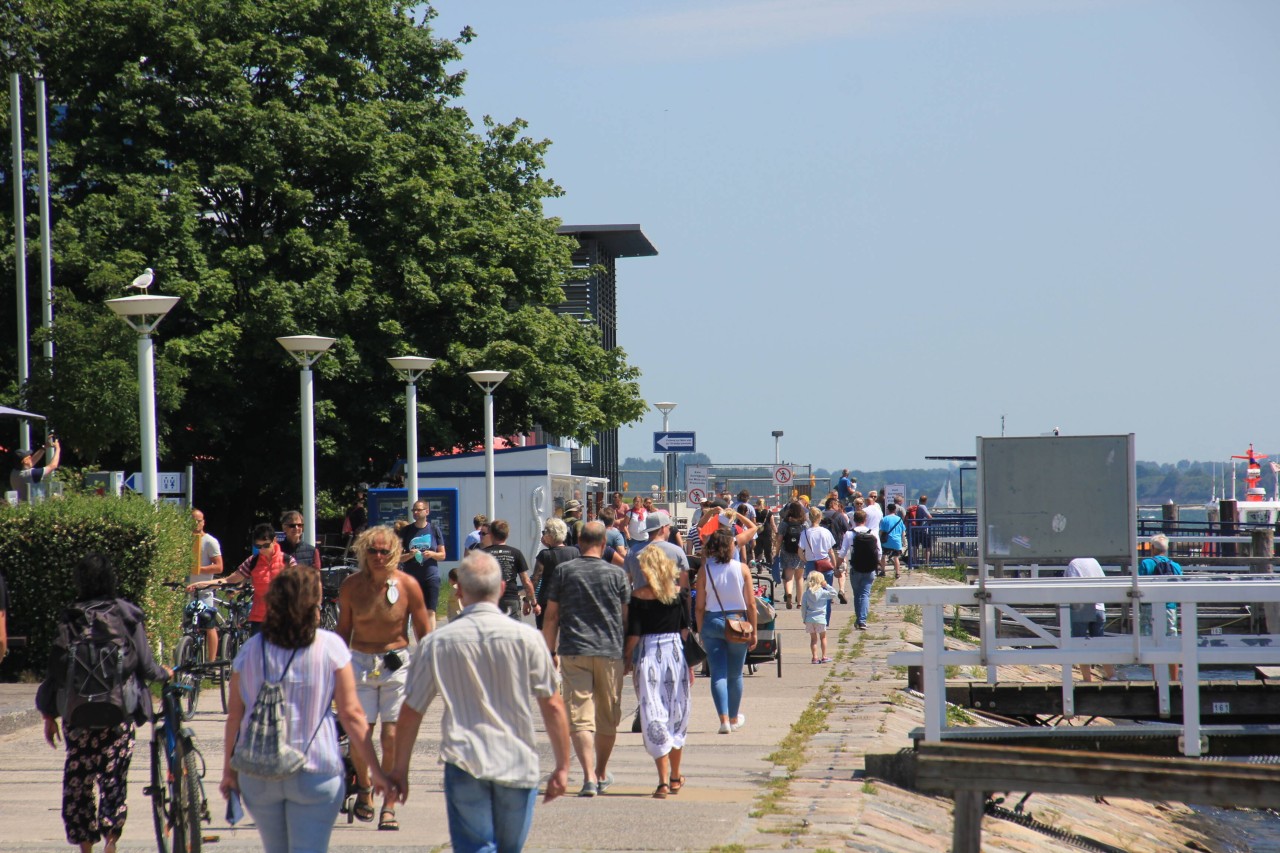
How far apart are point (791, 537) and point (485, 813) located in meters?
18.7

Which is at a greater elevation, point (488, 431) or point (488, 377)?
point (488, 377)

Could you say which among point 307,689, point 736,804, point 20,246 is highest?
point 20,246

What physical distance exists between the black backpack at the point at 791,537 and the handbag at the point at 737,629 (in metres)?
12.1

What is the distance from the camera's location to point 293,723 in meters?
5.64

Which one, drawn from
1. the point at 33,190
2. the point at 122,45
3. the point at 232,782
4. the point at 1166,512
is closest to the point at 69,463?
the point at 33,190

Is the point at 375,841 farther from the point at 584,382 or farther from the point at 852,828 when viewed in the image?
the point at 584,382

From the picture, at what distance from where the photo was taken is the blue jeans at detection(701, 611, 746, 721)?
39.2ft

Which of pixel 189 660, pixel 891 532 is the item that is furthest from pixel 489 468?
pixel 189 660

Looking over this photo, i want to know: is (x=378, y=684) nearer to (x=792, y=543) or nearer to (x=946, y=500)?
(x=792, y=543)

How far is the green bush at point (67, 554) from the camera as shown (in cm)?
1474

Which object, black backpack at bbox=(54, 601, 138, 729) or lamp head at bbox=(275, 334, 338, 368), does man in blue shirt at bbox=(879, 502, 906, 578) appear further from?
black backpack at bbox=(54, 601, 138, 729)

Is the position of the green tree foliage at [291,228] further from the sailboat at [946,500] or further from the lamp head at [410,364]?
the sailboat at [946,500]

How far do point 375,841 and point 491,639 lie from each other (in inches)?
106

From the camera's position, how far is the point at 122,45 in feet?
101
